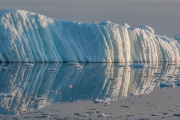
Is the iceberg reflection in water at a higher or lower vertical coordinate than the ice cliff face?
lower

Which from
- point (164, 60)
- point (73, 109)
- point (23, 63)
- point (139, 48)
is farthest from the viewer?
point (164, 60)

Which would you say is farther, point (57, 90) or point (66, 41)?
point (66, 41)

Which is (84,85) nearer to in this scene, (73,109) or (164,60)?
(73,109)

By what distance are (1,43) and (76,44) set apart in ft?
19.1

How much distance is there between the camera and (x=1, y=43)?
27.6 m

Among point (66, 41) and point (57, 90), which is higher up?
point (66, 41)

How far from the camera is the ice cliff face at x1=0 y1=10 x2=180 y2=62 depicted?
92.2ft

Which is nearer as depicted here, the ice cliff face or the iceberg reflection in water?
the iceberg reflection in water

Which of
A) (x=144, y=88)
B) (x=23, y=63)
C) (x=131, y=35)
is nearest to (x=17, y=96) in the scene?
(x=144, y=88)

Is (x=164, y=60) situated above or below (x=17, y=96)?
above

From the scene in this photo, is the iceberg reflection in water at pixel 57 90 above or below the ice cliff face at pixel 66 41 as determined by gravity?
below

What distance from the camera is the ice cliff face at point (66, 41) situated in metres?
28.1

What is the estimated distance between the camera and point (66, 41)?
30.8 meters

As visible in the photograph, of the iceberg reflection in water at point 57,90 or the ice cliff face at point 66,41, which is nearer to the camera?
the iceberg reflection in water at point 57,90
